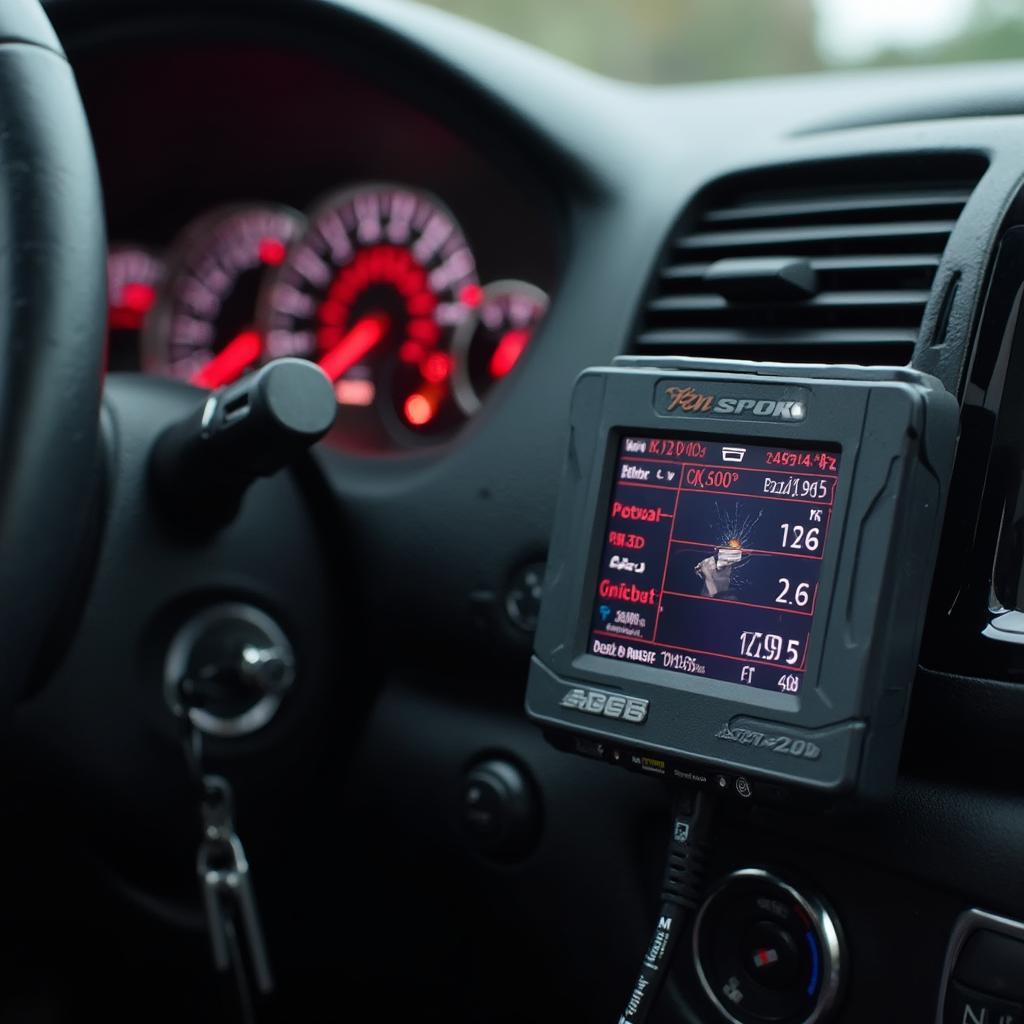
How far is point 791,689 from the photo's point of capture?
890 millimetres

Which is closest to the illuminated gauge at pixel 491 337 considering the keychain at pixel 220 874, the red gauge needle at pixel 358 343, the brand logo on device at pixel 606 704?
the red gauge needle at pixel 358 343

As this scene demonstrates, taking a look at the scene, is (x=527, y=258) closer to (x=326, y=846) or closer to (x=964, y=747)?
(x=326, y=846)

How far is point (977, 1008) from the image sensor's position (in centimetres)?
94

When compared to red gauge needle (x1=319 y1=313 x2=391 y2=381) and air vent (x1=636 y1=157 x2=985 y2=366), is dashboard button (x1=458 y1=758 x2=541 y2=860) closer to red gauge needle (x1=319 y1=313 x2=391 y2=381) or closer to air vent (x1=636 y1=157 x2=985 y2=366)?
air vent (x1=636 y1=157 x2=985 y2=366)

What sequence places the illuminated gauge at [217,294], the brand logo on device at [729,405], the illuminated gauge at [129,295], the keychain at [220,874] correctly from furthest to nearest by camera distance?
the illuminated gauge at [129,295] → the illuminated gauge at [217,294] → the keychain at [220,874] → the brand logo on device at [729,405]

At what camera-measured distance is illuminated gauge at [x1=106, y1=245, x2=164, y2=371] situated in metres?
1.99

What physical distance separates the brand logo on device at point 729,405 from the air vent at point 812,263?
161 mm

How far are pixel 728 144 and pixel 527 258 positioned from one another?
0.34 m

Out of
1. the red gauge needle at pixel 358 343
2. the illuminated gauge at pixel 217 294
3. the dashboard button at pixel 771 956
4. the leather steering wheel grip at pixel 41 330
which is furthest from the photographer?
the illuminated gauge at pixel 217 294

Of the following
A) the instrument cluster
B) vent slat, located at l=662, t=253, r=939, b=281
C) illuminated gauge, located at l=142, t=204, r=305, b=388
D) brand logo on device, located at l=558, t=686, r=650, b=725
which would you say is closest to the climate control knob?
brand logo on device, located at l=558, t=686, r=650, b=725

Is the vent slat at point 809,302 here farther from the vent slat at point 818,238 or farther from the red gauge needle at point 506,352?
the red gauge needle at point 506,352

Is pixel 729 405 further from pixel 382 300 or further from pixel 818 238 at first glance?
pixel 382 300

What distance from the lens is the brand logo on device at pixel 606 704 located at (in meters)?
0.94

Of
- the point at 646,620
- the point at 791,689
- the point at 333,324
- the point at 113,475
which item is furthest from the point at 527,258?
the point at 791,689
